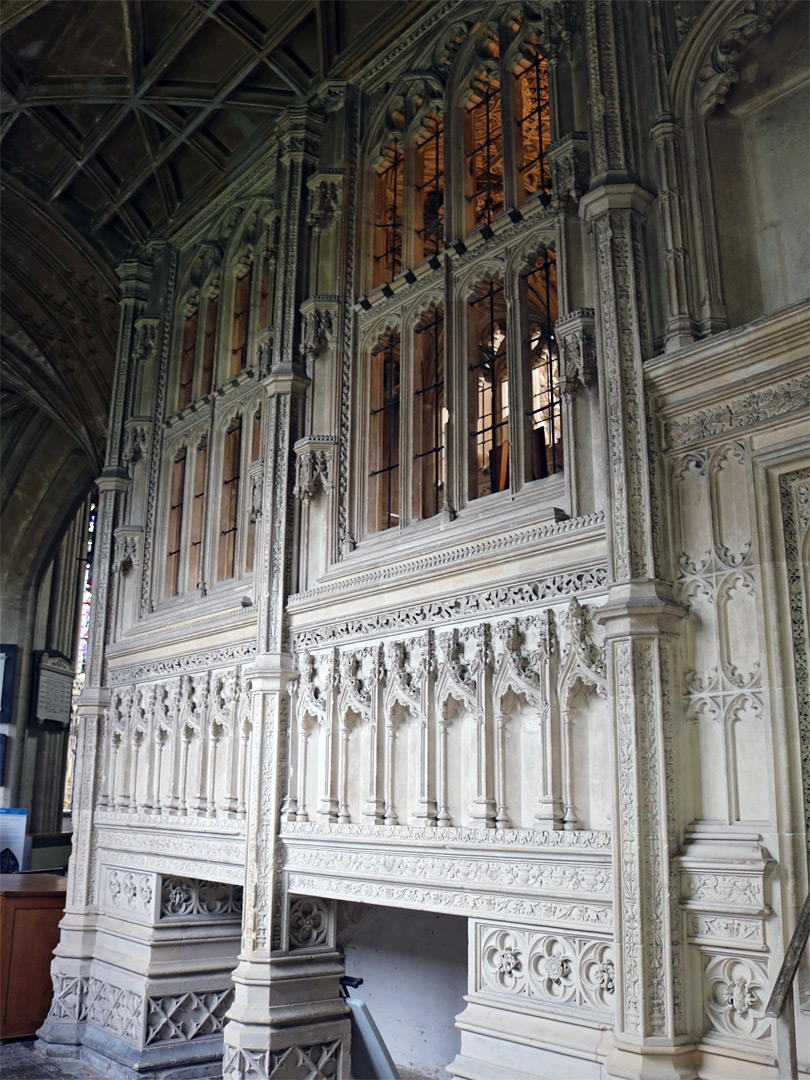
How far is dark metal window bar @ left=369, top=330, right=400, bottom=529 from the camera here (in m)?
9.82

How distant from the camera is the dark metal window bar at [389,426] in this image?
982 centimetres

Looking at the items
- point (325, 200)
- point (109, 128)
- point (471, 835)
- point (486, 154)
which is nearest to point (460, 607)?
point (471, 835)

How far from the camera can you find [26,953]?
1210 centimetres

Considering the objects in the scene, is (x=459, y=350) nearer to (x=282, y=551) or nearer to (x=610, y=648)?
(x=282, y=551)

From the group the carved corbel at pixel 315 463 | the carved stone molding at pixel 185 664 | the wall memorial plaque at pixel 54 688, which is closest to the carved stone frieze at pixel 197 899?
the carved stone molding at pixel 185 664

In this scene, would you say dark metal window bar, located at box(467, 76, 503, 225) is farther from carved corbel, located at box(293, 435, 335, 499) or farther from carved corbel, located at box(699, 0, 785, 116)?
carved corbel, located at box(293, 435, 335, 499)

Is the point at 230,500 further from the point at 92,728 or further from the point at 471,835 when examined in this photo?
the point at 471,835

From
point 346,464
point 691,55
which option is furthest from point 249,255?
point 691,55

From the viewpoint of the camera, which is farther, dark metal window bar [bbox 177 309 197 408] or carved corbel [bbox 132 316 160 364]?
carved corbel [bbox 132 316 160 364]

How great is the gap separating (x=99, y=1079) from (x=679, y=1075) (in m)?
7.08

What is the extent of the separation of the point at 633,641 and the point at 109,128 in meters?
9.70

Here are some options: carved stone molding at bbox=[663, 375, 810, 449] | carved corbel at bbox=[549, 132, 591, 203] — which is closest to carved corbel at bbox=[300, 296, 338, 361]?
carved corbel at bbox=[549, 132, 591, 203]

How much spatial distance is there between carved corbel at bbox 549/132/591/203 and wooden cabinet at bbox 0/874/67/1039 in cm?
999

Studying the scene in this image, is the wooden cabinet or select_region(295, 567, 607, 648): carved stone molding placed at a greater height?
select_region(295, 567, 607, 648): carved stone molding
